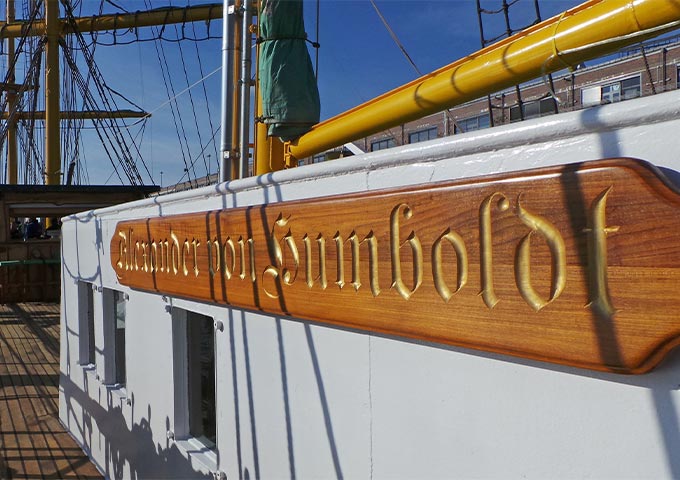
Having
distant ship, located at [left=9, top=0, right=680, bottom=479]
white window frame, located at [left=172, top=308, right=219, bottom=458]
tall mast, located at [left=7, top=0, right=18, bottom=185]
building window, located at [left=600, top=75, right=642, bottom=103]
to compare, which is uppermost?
tall mast, located at [left=7, top=0, right=18, bottom=185]

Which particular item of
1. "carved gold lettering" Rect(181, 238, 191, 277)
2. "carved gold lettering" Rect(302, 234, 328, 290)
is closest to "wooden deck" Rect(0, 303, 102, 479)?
"carved gold lettering" Rect(181, 238, 191, 277)

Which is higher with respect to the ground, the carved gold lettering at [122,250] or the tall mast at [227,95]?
the tall mast at [227,95]

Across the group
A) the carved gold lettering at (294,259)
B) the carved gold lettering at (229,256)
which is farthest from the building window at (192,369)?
the carved gold lettering at (294,259)

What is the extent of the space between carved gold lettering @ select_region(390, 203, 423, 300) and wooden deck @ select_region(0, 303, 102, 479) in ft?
13.8

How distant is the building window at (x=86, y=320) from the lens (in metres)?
5.56

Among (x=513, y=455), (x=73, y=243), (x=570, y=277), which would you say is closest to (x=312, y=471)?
(x=513, y=455)

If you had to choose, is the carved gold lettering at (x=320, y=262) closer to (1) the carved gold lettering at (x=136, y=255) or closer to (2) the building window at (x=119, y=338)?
(1) the carved gold lettering at (x=136, y=255)

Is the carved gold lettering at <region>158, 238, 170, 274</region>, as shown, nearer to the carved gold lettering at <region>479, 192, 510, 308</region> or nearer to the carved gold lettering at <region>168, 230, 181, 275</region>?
the carved gold lettering at <region>168, 230, 181, 275</region>

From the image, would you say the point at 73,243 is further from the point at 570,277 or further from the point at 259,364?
the point at 570,277

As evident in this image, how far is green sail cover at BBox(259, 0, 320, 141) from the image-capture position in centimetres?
338

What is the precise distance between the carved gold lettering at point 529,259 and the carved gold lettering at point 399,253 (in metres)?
0.33

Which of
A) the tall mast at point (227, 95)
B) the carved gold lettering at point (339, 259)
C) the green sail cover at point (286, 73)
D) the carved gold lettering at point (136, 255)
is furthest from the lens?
the carved gold lettering at point (136, 255)

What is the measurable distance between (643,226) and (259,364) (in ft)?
6.12

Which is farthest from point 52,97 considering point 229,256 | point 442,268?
point 442,268
